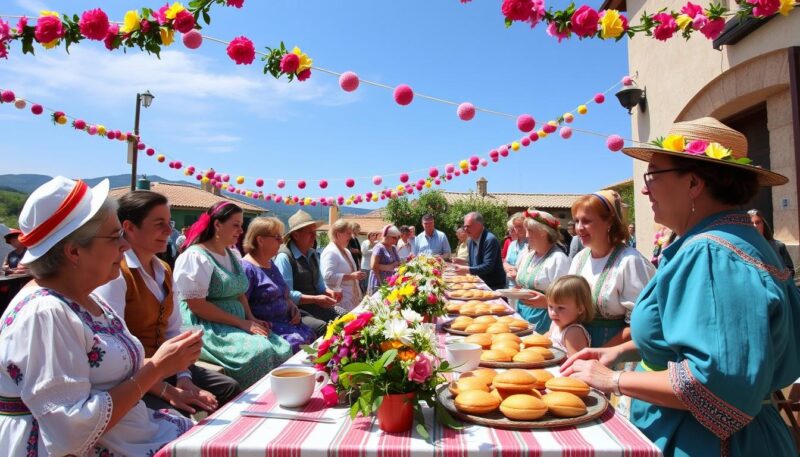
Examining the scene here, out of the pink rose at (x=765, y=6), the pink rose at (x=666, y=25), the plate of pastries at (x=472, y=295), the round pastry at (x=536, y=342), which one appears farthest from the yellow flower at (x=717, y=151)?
the pink rose at (x=666, y=25)

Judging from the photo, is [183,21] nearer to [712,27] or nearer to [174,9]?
[174,9]

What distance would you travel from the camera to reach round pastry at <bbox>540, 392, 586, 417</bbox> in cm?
144

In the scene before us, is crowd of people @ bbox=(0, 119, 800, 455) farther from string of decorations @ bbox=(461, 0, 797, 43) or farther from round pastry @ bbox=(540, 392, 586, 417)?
string of decorations @ bbox=(461, 0, 797, 43)

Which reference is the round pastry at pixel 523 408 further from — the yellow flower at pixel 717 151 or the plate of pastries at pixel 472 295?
the plate of pastries at pixel 472 295

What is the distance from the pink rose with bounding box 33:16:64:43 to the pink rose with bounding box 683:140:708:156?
437 centimetres

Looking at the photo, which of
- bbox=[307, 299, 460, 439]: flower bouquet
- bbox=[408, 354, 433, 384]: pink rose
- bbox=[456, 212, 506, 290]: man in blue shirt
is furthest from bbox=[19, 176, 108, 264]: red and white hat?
bbox=[456, 212, 506, 290]: man in blue shirt

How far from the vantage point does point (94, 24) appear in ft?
11.8

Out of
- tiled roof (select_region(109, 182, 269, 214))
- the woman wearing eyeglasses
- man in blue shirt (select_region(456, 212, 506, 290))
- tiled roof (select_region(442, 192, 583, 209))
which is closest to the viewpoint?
the woman wearing eyeglasses

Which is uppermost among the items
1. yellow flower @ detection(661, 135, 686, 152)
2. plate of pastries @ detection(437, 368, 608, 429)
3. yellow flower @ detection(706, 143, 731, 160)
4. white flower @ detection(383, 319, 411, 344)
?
yellow flower @ detection(661, 135, 686, 152)

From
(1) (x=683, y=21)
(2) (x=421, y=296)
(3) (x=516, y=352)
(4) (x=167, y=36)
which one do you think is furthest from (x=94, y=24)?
(1) (x=683, y=21)

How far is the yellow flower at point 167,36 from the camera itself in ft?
12.0

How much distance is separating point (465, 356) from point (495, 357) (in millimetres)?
233

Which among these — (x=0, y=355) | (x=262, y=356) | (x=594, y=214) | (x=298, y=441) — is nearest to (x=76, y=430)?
(x=0, y=355)

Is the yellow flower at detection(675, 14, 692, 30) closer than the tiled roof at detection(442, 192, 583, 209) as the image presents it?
Yes
